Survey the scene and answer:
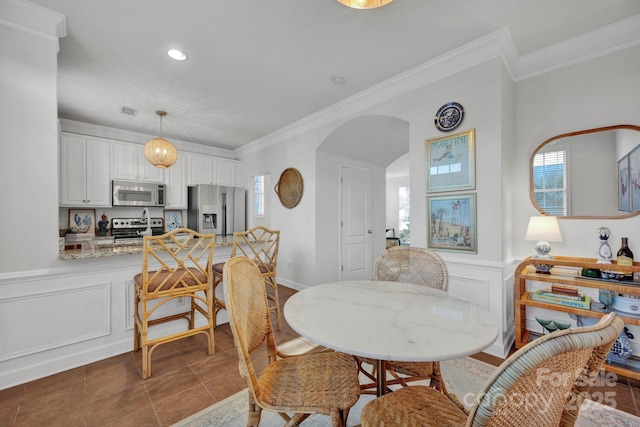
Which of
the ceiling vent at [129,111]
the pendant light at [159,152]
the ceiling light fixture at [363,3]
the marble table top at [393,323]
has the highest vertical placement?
the ceiling vent at [129,111]

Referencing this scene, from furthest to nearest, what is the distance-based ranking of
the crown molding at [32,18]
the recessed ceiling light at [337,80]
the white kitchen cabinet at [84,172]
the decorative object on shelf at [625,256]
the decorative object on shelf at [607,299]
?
1. the white kitchen cabinet at [84,172]
2. the recessed ceiling light at [337,80]
3. the decorative object on shelf at [607,299]
4. the decorative object on shelf at [625,256]
5. the crown molding at [32,18]

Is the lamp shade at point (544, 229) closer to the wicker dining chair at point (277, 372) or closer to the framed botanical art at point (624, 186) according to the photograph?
the framed botanical art at point (624, 186)

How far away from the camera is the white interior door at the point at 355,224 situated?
4.37m

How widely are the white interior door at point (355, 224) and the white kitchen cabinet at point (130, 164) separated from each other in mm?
3248

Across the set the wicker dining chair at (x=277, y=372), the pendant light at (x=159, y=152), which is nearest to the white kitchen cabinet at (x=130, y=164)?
the pendant light at (x=159, y=152)

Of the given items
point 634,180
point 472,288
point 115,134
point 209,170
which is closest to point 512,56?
point 634,180

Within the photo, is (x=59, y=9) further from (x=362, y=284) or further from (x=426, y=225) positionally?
(x=426, y=225)

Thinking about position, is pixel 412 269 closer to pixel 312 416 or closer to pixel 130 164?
pixel 312 416

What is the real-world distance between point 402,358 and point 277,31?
7.83 feet

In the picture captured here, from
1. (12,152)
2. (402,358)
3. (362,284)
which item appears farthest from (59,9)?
(402,358)

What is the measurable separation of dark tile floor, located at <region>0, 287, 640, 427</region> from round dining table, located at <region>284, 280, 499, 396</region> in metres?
1.09

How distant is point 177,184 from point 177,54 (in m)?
2.86

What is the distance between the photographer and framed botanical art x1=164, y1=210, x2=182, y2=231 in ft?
16.2

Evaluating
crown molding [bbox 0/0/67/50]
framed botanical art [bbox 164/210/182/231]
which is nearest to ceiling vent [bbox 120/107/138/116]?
crown molding [bbox 0/0/67/50]
